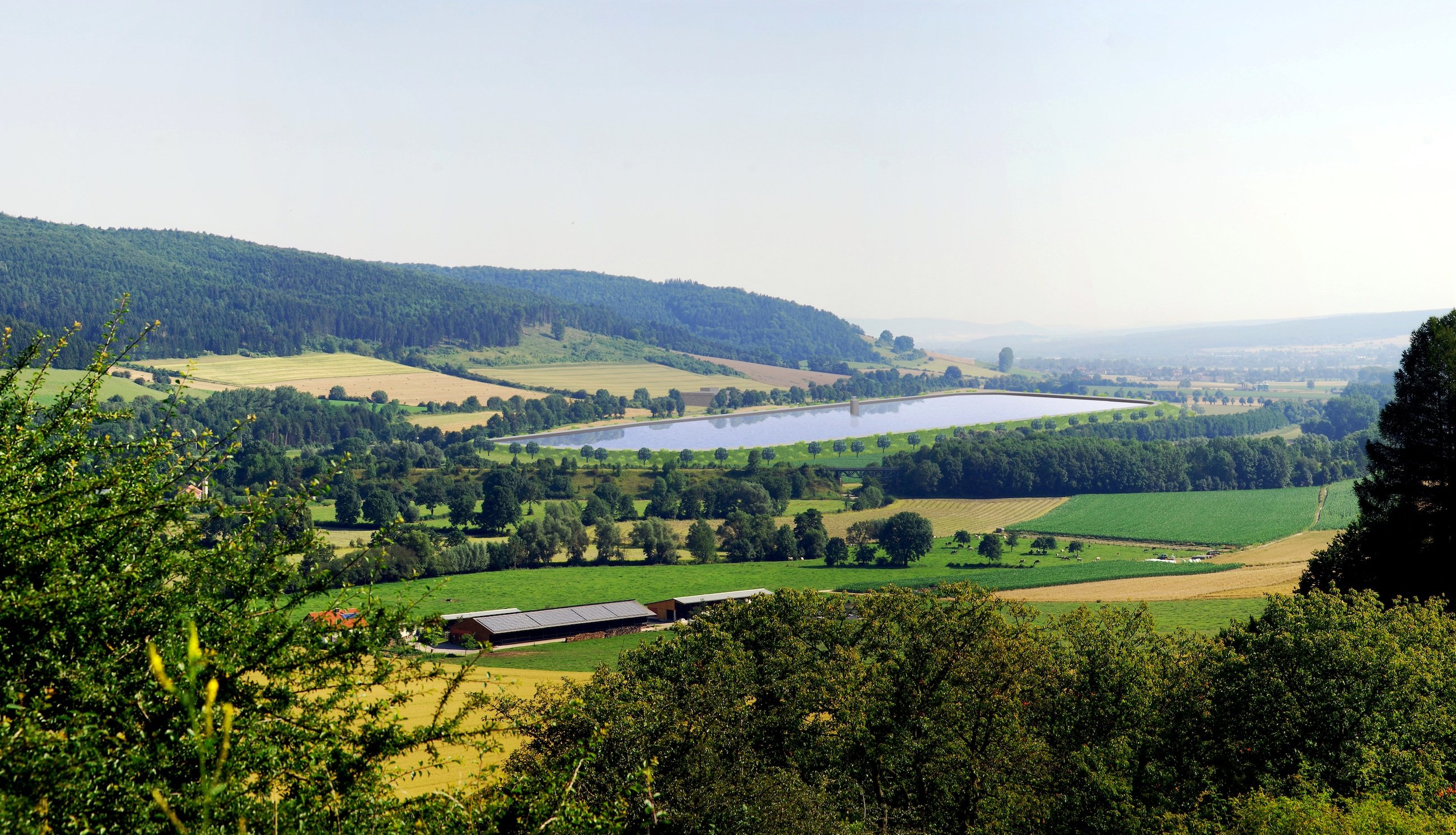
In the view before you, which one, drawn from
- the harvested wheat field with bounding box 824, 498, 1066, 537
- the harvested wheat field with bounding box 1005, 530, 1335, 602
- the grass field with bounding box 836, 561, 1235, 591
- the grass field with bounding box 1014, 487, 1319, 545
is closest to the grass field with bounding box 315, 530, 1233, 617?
the grass field with bounding box 836, 561, 1235, 591

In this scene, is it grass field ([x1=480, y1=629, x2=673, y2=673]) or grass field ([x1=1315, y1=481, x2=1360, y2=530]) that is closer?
grass field ([x1=480, y1=629, x2=673, y2=673])

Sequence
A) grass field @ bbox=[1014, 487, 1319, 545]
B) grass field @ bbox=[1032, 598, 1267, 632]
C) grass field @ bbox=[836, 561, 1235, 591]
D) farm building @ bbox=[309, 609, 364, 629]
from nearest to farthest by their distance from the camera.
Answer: farm building @ bbox=[309, 609, 364, 629], grass field @ bbox=[1032, 598, 1267, 632], grass field @ bbox=[836, 561, 1235, 591], grass field @ bbox=[1014, 487, 1319, 545]

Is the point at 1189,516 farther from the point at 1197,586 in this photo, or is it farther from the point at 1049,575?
the point at 1197,586

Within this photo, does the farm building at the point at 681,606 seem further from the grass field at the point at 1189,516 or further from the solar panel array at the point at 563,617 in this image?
the grass field at the point at 1189,516

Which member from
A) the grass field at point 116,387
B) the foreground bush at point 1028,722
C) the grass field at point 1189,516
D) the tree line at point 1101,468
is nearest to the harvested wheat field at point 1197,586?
the grass field at point 1189,516

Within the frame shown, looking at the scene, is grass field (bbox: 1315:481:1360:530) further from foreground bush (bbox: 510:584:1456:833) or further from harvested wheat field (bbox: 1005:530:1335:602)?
foreground bush (bbox: 510:584:1456:833)

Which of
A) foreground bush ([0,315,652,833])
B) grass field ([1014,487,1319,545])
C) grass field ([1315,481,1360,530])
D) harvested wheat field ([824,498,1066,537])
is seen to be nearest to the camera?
foreground bush ([0,315,652,833])

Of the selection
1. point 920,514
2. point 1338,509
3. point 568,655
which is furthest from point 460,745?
point 1338,509
